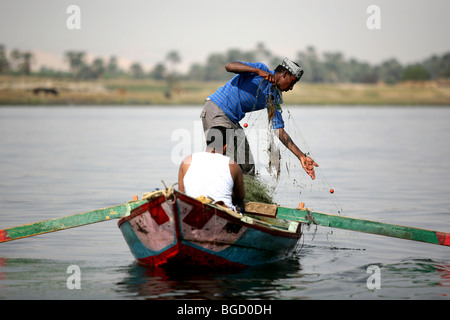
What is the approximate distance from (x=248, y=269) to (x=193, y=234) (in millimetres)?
1125

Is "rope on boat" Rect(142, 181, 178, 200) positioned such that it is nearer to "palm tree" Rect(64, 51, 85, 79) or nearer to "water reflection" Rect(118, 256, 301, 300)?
"water reflection" Rect(118, 256, 301, 300)

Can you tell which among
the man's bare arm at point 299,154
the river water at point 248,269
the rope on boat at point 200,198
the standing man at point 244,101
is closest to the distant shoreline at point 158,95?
the river water at point 248,269

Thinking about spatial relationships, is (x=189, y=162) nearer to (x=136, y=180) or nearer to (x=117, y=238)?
(x=117, y=238)

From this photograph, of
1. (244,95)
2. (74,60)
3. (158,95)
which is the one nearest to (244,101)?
(244,95)

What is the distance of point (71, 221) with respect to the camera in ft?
26.8

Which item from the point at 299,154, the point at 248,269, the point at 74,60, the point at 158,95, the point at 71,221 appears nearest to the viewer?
the point at 248,269

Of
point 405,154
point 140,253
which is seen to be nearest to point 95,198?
point 140,253

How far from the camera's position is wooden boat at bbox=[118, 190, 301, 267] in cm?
700

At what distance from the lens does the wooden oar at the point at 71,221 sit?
25.9 feet

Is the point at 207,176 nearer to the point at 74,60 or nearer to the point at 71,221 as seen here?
the point at 71,221

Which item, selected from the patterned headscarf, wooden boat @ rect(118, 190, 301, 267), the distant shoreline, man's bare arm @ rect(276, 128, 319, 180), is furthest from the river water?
the distant shoreline

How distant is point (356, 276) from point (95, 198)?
7.06m

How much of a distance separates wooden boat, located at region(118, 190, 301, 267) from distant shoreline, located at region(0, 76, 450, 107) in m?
76.6
